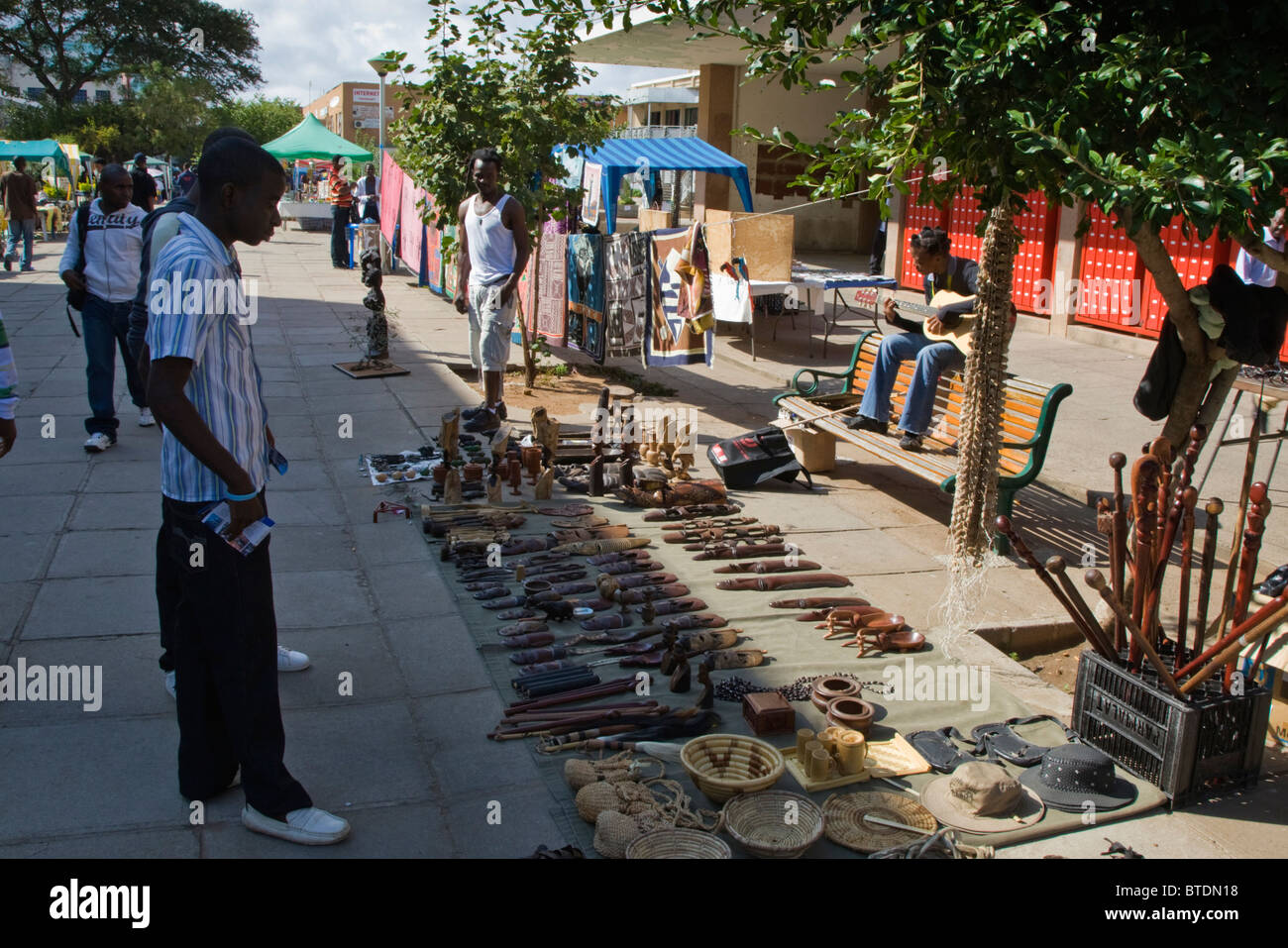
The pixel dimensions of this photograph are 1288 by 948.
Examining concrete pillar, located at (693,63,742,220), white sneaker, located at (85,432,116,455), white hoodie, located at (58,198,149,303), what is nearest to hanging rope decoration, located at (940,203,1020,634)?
white hoodie, located at (58,198,149,303)

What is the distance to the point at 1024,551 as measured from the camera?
13.0 feet

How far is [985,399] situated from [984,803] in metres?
2.64

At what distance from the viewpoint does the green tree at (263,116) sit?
54.1 metres

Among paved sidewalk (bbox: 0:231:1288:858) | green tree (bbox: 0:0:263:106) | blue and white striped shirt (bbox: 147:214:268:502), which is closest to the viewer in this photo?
blue and white striped shirt (bbox: 147:214:268:502)

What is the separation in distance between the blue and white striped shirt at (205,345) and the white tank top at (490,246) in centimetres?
549

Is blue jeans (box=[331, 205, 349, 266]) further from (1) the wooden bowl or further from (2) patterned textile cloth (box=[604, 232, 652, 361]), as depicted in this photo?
(1) the wooden bowl

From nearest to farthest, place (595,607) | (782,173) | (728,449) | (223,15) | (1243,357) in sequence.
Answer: (1243,357), (595,607), (728,449), (782,173), (223,15)

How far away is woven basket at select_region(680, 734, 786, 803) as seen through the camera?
376 cm

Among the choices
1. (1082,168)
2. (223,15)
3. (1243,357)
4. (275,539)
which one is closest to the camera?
(1082,168)

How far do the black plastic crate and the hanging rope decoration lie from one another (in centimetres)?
117

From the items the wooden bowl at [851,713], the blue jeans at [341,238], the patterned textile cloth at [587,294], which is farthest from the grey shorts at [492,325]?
the blue jeans at [341,238]

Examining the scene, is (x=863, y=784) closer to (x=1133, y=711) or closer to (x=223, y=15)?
(x=1133, y=711)
